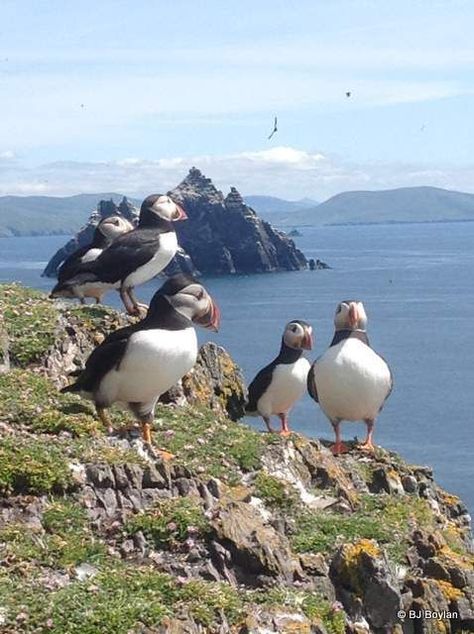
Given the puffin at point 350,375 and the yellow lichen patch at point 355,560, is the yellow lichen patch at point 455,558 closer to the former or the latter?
the yellow lichen patch at point 355,560

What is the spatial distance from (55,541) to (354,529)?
374 centimetres

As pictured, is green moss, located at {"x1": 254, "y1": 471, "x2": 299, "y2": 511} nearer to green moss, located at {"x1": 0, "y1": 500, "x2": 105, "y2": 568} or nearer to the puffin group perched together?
the puffin group perched together

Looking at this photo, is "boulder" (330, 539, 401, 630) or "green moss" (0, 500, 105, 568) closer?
"green moss" (0, 500, 105, 568)

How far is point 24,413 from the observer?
13.1 metres

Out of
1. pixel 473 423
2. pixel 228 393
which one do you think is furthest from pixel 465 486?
pixel 228 393

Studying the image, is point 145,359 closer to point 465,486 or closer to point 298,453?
point 298,453

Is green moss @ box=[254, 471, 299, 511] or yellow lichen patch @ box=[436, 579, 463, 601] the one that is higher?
green moss @ box=[254, 471, 299, 511]

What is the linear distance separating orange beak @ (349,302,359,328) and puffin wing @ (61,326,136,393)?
4.68 metres

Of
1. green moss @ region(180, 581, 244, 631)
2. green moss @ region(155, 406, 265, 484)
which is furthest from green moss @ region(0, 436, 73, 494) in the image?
green moss @ region(180, 581, 244, 631)

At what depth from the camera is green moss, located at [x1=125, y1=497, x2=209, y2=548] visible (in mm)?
10844

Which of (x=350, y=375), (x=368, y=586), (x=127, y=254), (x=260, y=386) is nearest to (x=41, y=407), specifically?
(x=127, y=254)

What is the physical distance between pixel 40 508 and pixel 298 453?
467 centimetres

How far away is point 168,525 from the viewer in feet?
35.8

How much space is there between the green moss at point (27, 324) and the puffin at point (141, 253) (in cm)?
89
